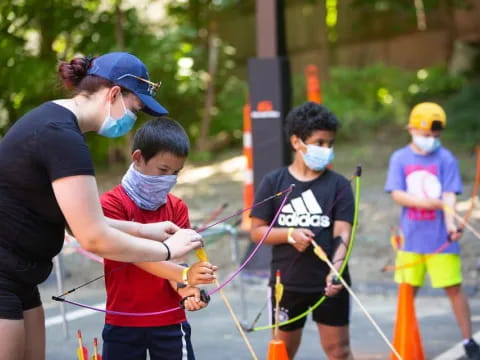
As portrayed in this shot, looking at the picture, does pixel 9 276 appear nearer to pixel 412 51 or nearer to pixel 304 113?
pixel 304 113

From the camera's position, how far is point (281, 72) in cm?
993

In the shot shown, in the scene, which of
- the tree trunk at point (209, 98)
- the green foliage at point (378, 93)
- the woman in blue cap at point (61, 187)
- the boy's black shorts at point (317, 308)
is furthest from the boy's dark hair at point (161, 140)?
the tree trunk at point (209, 98)

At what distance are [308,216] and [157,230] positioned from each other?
5.00ft

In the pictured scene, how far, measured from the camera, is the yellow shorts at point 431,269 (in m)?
6.58

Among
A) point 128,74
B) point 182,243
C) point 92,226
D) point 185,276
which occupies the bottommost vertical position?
point 185,276

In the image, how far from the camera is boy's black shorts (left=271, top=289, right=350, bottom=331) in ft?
17.1

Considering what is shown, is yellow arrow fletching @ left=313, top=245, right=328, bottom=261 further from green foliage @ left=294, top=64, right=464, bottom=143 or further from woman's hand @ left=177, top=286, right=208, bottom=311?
green foliage @ left=294, top=64, right=464, bottom=143

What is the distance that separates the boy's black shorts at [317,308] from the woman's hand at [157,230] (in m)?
1.47

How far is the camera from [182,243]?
12.1 ft

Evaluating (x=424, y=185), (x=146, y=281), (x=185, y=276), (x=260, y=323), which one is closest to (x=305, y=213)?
(x=146, y=281)

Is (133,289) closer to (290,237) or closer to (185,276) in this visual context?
(185,276)

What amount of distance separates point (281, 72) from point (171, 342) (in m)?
6.11

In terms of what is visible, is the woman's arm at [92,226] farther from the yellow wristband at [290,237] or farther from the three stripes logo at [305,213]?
the three stripes logo at [305,213]

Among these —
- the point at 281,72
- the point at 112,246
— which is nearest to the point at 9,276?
the point at 112,246
